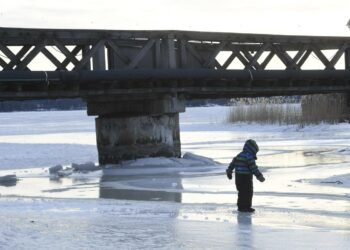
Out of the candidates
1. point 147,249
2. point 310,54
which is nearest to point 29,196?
point 147,249

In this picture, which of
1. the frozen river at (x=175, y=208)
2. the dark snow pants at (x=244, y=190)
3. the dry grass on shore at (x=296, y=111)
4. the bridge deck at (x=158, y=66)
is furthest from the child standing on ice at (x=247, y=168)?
the dry grass on shore at (x=296, y=111)

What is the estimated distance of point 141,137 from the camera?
22.7 meters

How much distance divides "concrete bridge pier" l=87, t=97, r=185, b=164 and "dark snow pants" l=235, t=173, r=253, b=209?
10203mm

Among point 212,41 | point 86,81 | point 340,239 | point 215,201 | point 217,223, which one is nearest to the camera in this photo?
point 340,239

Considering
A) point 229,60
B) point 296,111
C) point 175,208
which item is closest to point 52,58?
point 229,60

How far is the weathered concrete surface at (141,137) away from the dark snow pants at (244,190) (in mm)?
10195

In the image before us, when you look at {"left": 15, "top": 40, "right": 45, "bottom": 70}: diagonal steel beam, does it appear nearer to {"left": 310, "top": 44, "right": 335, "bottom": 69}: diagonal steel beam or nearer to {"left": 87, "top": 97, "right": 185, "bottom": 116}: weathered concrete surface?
{"left": 87, "top": 97, "right": 185, "bottom": 116}: weathered concrete surface

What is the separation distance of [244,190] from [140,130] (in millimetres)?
10859

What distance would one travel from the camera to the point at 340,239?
9211mm

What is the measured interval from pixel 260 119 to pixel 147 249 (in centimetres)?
4637

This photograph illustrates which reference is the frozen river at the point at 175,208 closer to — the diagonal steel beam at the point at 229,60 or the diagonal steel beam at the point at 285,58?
the diagonal steel beam at the point at 285,58

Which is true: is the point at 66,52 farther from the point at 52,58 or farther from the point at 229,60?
the point at 229,60

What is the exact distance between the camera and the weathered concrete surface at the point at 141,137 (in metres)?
22.7

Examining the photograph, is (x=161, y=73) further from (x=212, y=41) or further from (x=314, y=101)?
(x=314, y=101)
